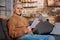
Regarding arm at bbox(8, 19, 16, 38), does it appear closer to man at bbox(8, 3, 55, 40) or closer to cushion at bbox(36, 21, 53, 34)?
man at bbox(8, 3, 55, 40)

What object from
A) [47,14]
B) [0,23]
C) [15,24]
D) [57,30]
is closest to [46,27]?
[57,30]

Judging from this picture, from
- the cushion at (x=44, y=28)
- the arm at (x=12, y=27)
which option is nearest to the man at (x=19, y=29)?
the arm at (x=12, y=27)

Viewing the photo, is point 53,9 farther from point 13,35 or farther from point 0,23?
point 13,35

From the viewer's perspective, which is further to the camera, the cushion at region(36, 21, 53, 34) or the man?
the cushion at region(36, 21, 53, 34)

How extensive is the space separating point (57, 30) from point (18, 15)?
139 centimetres

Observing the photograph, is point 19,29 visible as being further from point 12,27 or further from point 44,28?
point 44,28

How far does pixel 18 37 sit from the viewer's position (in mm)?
2988

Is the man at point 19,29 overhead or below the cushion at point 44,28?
overhead

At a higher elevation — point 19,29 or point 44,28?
point 19,29

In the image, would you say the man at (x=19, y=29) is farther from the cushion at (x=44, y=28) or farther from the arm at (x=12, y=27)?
the cushion at (x=44, y=28)

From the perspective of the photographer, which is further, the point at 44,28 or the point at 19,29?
the point at 44,28

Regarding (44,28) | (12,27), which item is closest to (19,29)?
(12,27)

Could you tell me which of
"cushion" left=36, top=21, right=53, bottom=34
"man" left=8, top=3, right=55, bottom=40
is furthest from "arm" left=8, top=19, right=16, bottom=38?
"cushion" left=36, top=21, right=53, bottom=34

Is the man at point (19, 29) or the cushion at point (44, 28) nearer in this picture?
the man at point (19, 29)
